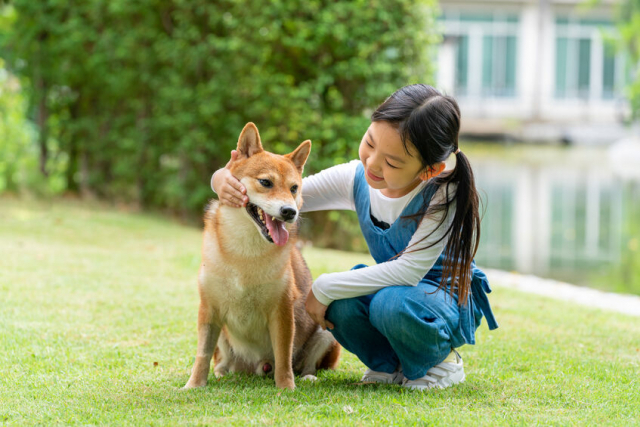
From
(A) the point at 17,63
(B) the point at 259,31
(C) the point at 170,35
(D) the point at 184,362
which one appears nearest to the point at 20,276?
(D) the point at 184,362

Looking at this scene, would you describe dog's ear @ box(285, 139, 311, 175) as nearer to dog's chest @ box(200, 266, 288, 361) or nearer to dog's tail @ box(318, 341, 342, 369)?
dog's chest @ box(200, 266, 288, 361)

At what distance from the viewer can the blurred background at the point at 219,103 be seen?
339 inches

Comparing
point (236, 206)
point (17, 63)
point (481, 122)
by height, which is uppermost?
point (17, 63)

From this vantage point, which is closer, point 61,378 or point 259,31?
point 61,378

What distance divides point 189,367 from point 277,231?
3.44 feet

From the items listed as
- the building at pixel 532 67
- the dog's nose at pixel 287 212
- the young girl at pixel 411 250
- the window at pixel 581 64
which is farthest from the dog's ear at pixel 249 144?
the window at pixel 581 64

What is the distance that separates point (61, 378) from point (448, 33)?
3089 cm

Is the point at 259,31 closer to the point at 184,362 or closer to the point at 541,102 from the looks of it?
the point at 184,362

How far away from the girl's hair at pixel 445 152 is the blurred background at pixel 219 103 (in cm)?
152

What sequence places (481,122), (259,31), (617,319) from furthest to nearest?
1. (481,122)
2. (259,31)
3. (617,319)

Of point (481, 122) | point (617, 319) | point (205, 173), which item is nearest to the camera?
point (617, 319)

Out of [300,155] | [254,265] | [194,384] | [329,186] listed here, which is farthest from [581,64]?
[194,384]

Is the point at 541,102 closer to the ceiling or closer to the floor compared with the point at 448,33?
closer to the floor

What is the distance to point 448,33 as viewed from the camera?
32.1m
